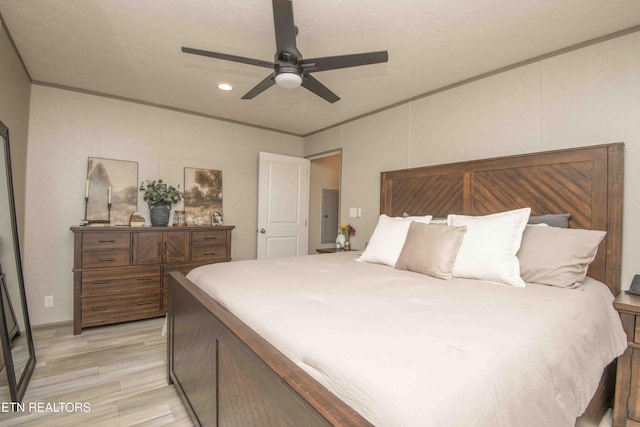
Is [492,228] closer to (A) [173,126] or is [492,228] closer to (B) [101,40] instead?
(B) [101,40]

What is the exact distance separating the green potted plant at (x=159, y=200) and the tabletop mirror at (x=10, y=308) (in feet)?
4.15

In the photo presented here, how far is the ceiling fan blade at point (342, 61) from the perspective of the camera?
1.81 meters

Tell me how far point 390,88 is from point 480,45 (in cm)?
95

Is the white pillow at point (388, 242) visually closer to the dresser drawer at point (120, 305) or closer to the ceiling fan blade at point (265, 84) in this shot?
the ceiling fan blade at point (265, 84)

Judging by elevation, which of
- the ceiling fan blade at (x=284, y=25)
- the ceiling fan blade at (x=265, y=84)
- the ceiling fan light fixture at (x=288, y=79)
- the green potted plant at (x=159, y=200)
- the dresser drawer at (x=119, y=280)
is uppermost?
the ceiling fan blade at (x=284, y=25)

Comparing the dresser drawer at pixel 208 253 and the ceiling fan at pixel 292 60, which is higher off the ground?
the ceiling fan at pixel 292 60

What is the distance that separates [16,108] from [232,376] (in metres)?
3.15

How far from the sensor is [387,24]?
2.08 meters

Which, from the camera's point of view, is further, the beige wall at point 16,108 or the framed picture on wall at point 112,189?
the framed picture on wall at point 112,189

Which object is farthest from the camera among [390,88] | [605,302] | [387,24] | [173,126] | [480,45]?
[173,126]

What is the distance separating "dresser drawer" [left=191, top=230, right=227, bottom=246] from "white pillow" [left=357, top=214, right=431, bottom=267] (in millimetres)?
1991

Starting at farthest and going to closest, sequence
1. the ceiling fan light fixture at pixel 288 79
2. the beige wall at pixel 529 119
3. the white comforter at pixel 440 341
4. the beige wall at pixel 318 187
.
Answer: the beige wall at pixel 318 187 → the beige wall at pixel 529 119 → the ceiling fan light fixture at pixel 288 79 → the white comforter at pixel 440 341

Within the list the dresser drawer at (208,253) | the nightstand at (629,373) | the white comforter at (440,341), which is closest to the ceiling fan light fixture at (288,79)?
the white comforter at (440,341)

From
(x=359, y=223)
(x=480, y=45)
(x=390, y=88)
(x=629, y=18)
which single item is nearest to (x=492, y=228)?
(x=480, y=45)
